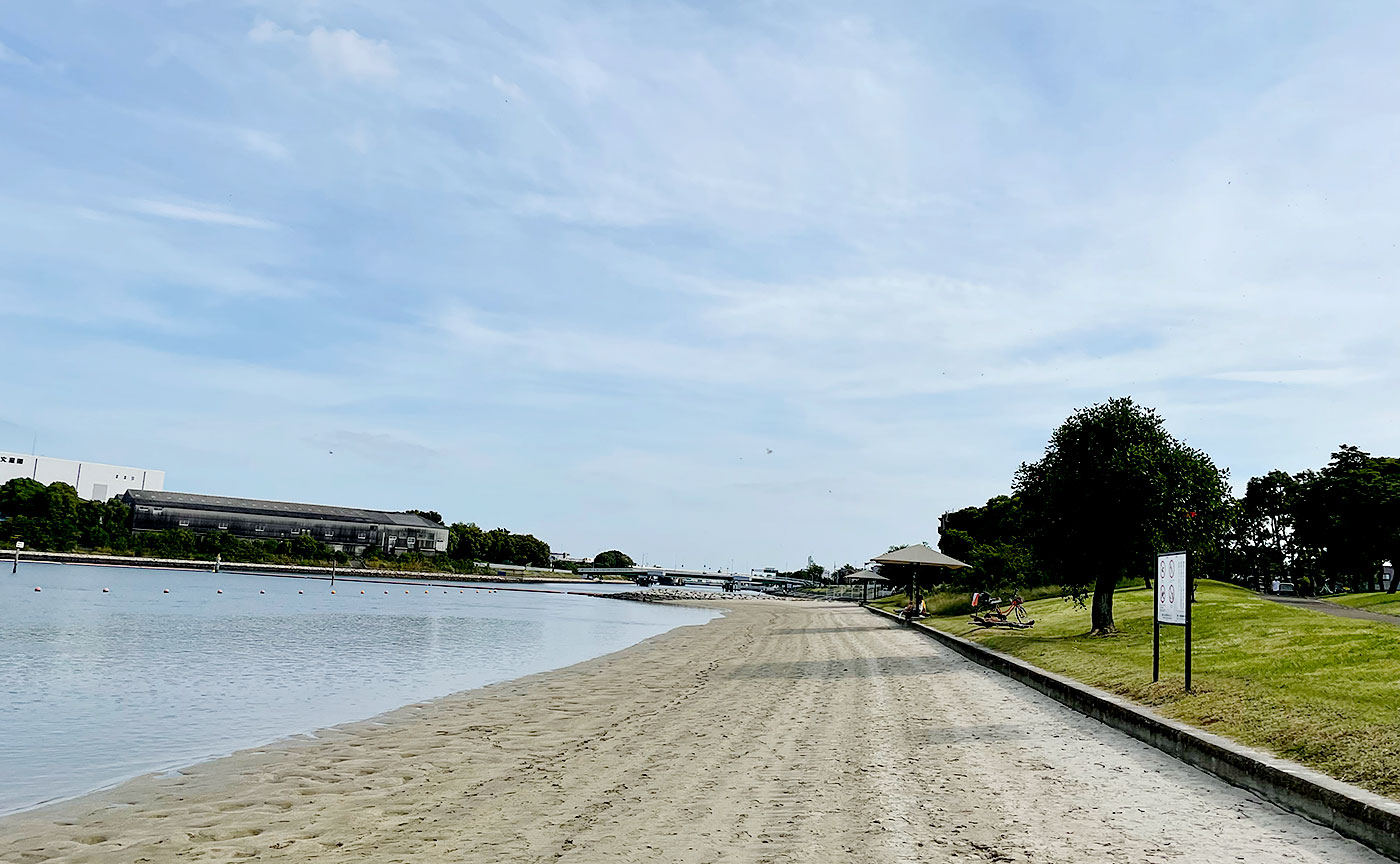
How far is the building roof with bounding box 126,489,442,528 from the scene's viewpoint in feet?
478

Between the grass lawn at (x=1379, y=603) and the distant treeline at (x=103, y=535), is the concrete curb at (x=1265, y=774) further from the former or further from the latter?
the distant treeline at (x=103, y=535)

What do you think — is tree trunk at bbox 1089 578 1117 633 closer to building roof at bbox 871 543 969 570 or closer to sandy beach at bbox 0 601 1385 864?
sandy beach at bbox 0 601 1385 864

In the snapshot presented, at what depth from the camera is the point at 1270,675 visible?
1348cm

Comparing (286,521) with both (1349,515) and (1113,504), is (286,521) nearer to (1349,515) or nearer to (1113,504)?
(1349,515)

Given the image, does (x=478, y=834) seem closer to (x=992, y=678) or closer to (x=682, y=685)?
(x=682, y=685)

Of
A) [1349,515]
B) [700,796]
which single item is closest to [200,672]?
[700,796]

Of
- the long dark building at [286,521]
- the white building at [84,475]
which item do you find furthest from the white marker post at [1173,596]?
the white building at [84,475]

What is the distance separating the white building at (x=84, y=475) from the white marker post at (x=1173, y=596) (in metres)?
180

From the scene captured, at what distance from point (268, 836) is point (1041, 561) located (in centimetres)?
2128

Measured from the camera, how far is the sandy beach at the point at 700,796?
6621 millimetres

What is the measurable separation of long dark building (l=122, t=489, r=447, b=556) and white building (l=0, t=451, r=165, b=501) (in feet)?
74.7

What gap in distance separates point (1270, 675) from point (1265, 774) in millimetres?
6283

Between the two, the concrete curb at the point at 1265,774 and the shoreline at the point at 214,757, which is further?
the shoreline at the point at 214,757

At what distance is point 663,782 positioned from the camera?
8.71 meters
